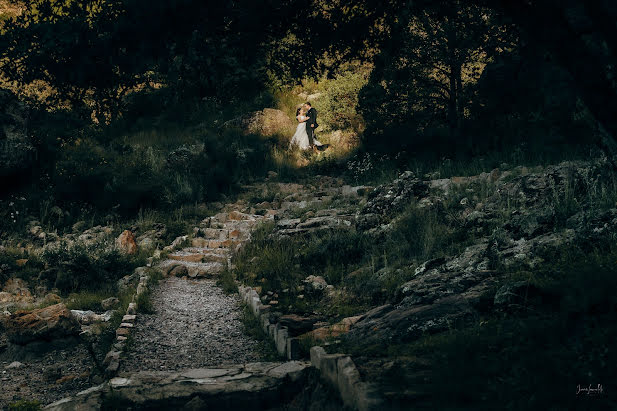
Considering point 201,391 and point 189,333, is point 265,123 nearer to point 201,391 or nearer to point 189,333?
point 189,333

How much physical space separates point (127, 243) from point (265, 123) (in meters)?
11.4

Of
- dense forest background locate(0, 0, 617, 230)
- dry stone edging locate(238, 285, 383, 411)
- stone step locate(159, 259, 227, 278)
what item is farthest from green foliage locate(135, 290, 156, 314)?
dense forest background locate(0, 0, 617, 230)

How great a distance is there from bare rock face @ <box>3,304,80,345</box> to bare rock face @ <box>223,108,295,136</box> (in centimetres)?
1425

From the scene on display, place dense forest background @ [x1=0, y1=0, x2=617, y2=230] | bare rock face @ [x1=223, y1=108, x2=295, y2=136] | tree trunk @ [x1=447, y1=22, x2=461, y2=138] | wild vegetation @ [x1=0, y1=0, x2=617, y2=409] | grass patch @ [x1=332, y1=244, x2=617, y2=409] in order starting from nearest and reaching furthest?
grass patch @ [x1=332, y1=244, x2=617, y2=409]
wild vegetation @ [x1=0, y1=0, x2=617, y2=409]
dense forest background @ [x1=0, y1=0, x2=617, y2=230]
tree trunk @ [x1=447, y1=22, x2=461, y2=138]
bare rock face @ [x1=223, y1=108, x2=295, y2=136]

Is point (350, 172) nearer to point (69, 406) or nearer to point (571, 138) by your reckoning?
point (571, 138)

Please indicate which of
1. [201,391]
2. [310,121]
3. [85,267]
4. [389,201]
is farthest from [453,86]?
[201,391]

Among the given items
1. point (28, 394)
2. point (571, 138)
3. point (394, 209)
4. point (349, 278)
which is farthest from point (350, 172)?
point (28, 394)

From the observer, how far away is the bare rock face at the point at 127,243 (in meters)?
8.95

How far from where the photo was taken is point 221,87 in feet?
15.8

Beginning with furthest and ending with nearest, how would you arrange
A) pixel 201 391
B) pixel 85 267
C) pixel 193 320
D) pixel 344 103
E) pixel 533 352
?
pixel 344 103
pixel 85 267
pixel 193 320
pixel 201 391
pixel 533 352

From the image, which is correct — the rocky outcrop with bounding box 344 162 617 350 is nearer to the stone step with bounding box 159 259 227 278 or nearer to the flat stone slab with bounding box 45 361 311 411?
the flat stone slab with bounding box 45 361 311 411

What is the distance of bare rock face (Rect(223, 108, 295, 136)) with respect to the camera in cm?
1930

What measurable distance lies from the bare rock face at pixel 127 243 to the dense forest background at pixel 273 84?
2724 mm

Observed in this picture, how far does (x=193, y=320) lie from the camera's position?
6.23 metres
